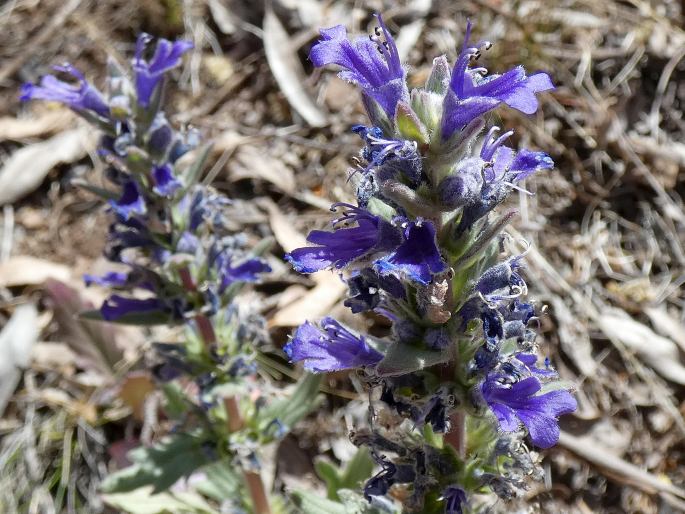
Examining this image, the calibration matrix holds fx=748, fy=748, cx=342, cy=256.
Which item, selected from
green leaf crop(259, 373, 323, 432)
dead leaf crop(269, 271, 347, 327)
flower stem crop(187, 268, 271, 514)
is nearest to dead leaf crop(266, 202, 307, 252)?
dead leaf crop(269, 271, 347, 327)

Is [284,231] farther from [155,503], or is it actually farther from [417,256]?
[417,256]

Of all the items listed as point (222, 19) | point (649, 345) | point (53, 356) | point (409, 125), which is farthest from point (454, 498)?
point (222, 19)

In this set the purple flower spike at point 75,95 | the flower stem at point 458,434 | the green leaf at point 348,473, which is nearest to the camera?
the flower stem at point 458,434

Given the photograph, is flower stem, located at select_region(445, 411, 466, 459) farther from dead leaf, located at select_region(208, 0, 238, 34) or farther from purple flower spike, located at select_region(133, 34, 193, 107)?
dead leaf, located at select_region(208, 0, 238, 34)

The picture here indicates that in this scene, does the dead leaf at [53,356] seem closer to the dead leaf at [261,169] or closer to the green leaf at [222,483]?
the green leaf at [222,483]

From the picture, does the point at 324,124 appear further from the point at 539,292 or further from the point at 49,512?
the point at 49,512

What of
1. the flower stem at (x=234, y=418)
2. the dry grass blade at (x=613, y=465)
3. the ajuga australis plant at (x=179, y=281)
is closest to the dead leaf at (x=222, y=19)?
the ajuga australis plant at (x=179, y=281)

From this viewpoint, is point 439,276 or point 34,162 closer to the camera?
point 439,276
